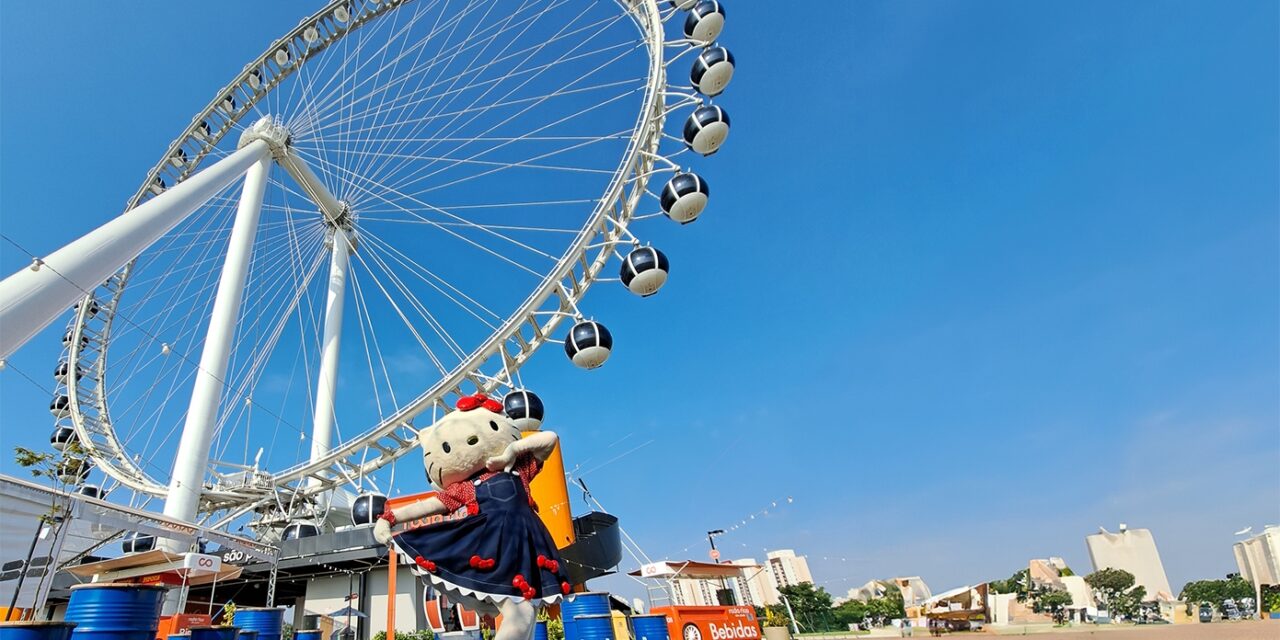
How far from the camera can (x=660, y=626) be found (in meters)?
10.5

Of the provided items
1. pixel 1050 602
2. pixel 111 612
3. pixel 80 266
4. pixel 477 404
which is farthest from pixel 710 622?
pixel 1050 602

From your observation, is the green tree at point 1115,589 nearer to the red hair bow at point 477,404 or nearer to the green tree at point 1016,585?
the green tree at point 1016,585

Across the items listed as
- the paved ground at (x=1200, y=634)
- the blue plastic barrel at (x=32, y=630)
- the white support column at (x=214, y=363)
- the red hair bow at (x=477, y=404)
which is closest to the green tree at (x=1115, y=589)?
the paved ground at (x=1200, y=634)

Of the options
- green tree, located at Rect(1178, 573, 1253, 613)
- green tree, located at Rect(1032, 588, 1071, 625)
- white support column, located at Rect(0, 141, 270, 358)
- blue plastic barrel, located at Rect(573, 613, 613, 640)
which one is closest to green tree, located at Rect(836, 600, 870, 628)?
green tree, located at Rect(1032, 588, 1071, 625)

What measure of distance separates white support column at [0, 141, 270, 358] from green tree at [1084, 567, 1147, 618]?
72.1 metres

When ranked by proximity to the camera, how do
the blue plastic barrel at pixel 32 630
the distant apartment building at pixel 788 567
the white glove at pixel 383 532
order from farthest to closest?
the distant apartment building at pixel 788 567 < the white glove at pixel 383 532 < the blue plastic barrel at pixel 32 630

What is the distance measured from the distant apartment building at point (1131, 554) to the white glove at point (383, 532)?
83.3m

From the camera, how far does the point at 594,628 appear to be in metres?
9.26

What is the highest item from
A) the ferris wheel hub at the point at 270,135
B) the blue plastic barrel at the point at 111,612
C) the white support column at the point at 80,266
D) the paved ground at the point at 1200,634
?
the ferris wheel hub at the point at 270,135

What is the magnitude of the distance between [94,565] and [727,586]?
1431 cm

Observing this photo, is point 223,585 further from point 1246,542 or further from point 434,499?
point 1246,542

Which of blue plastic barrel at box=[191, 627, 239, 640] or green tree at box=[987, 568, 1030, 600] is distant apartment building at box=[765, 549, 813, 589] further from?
blue plastic barrel at box=[191, 627, 239, 640]

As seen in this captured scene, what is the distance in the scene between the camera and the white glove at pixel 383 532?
5.02 m

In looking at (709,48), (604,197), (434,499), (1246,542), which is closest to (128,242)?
(434,499)
